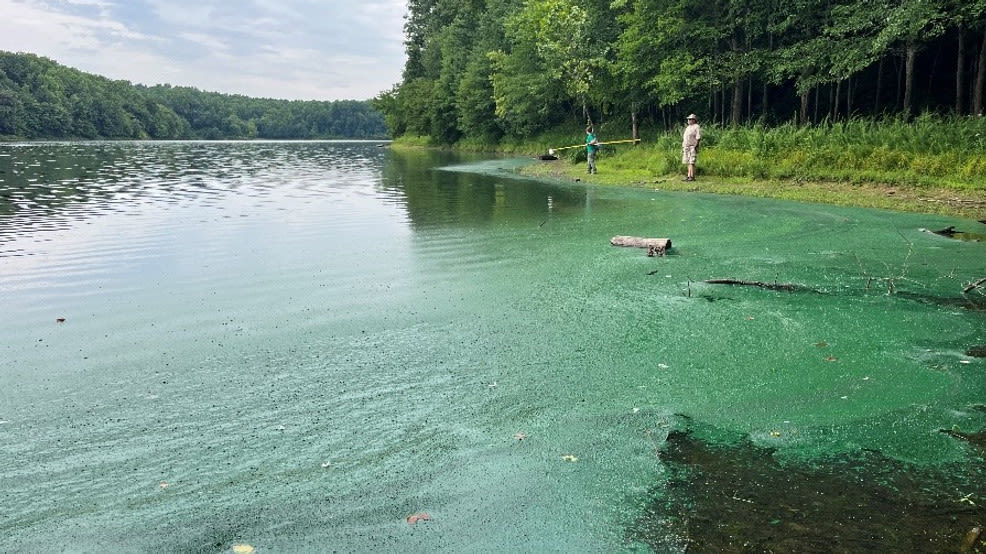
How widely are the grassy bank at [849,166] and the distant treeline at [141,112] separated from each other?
83566mm

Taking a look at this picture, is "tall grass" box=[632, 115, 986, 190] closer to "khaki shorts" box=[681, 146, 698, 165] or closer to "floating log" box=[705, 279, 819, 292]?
"khaki shorts" box=[681, 146, 698, 165]

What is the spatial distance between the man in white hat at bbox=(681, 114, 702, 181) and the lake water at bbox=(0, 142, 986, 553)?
356 inches

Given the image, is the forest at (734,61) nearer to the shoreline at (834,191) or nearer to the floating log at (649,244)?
the shoreline at (834,191)

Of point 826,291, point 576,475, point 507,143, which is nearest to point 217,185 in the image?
point 826,291

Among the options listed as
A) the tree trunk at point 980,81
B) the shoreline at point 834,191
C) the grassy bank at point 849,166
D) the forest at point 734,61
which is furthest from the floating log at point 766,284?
the tree trunk at point 980,81

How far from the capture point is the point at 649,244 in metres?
10.9

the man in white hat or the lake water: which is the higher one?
the man in white hat

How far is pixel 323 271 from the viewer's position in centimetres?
1011

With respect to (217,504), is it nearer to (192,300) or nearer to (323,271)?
(192,300)

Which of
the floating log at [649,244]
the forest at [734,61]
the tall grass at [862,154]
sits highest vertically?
the forest at [734,61]

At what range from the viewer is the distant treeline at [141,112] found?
107 meters

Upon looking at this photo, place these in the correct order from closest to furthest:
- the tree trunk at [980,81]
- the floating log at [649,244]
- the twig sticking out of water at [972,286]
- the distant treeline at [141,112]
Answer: the twig sticking out of water at [972,286], the floating log at [649,244], the tree trunk at [980,81], the distant treeline at [141,112]

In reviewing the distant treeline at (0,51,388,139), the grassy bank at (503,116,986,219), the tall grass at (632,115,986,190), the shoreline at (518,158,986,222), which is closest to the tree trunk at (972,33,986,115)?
the grassy bank at (503,116,986,219)

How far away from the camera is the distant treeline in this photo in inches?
4220
